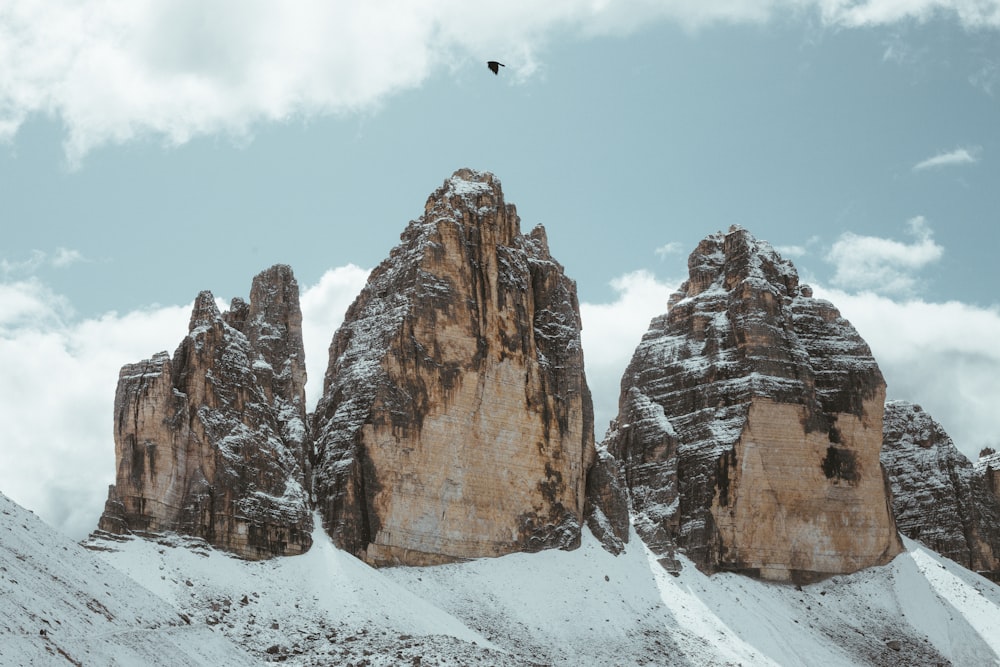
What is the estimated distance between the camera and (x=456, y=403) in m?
74.6

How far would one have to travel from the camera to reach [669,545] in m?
81.5

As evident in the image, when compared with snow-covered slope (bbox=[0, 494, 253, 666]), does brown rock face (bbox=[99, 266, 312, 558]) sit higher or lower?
higher

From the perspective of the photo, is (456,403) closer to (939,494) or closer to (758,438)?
(758,438)

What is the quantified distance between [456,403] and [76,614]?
109ft

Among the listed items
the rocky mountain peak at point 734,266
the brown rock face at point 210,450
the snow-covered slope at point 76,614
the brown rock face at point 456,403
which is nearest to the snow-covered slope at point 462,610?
the snow-covered slope at point 76,614

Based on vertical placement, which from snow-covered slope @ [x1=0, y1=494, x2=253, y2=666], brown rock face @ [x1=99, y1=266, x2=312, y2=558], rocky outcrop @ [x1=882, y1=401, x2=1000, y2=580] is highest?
rocky outcrop @ [x1=882, y1=401, x2=1000, y2=580]

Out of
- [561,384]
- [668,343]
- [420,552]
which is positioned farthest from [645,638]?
[668,343]

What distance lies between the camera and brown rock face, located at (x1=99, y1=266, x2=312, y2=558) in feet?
209

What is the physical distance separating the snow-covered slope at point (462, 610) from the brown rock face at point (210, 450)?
150 cm

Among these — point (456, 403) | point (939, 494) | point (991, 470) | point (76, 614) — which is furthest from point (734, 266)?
point (76, 614)

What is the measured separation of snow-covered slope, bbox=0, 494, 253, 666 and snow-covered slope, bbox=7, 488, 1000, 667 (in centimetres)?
9

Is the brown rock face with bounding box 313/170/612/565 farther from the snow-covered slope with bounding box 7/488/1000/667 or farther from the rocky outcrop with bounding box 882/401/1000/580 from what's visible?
the rocky outcrop with bounding box 882/401/1000/580

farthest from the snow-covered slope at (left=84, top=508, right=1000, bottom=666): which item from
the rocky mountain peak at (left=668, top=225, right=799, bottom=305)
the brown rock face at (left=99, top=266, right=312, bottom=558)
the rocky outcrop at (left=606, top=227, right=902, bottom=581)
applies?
the rocky mountain peak at (left=668, top=225, right=799, bottom=305)

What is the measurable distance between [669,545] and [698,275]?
24473mm
